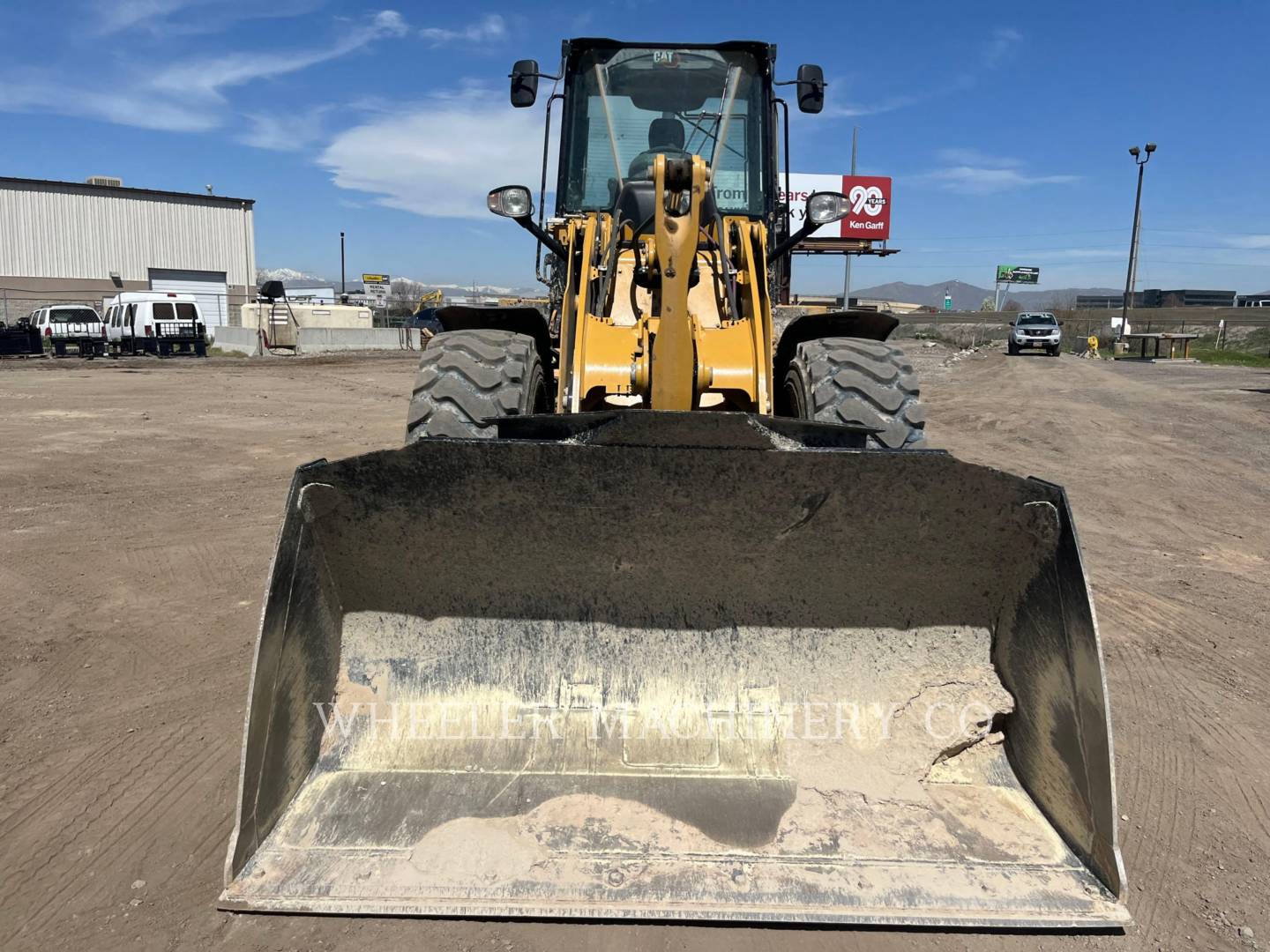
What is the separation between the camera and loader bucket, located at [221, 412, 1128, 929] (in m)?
2.40

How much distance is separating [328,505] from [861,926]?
6.29 feet

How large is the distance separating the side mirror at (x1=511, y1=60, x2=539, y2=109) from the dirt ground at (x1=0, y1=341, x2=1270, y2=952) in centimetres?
307

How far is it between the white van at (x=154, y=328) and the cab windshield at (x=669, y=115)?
94.2 feet

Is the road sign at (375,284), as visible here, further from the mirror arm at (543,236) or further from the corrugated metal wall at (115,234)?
the mirror arm at (543,236)

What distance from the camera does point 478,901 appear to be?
236cm

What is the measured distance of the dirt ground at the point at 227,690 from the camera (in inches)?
97.0

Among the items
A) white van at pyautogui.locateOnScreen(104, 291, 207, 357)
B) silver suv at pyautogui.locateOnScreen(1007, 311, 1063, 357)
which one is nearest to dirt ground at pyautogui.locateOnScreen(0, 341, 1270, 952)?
white van at pyautogui.locateOnScreen(104, 291, 207, 357)

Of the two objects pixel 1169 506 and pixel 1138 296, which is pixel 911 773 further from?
pixel 1138 296

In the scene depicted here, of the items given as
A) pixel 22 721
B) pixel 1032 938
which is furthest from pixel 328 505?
pixel 1032 938

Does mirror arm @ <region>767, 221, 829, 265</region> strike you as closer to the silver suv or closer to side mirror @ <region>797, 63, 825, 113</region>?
side mirror @ <region>797, 63, 825, 113</region>

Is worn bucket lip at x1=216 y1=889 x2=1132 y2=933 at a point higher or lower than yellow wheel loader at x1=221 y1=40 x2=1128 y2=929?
lower

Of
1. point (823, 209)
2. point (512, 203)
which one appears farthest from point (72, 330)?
point (823, 209)

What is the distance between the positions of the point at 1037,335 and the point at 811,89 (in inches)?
1337

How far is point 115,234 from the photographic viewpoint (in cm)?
4925
